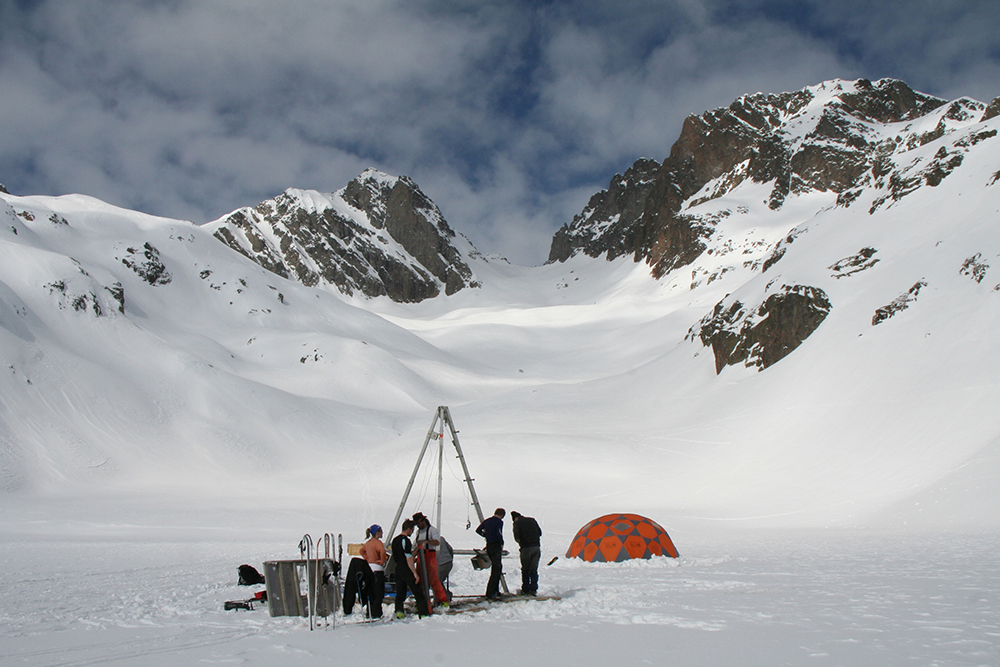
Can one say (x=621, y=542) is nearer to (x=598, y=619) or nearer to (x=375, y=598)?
(x=598, y=619)

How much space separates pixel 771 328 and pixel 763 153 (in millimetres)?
86048

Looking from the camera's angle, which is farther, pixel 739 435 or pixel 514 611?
pixel 739 435

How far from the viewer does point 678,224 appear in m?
116

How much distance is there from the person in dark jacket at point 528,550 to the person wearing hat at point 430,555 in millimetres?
1435

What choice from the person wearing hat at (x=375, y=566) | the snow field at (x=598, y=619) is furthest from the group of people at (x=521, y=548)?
the person wearing hat at (x=375, y=566)

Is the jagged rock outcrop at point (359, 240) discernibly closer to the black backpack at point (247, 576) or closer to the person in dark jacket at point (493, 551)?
the black backpack at point (247, 576)

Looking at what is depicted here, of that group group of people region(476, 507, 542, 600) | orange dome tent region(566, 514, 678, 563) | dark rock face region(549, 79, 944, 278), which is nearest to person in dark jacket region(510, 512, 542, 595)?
group of people region(476, 507, 542, 600)

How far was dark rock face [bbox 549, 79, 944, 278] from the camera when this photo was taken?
110731 millimetres

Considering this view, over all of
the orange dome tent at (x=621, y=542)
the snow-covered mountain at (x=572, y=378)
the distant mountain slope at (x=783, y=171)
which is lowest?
the orange dome tent at (x=621, y=542)

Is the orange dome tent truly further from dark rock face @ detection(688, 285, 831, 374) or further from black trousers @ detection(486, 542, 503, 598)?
dark rock face @ detection(688, 285, 831, 374)

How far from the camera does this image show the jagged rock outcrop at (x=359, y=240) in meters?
144

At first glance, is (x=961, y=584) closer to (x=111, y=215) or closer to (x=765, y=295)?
(x=765, y=295)

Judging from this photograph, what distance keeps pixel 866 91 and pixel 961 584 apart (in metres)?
145

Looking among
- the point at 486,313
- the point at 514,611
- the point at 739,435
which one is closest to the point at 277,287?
the point at 486,313
